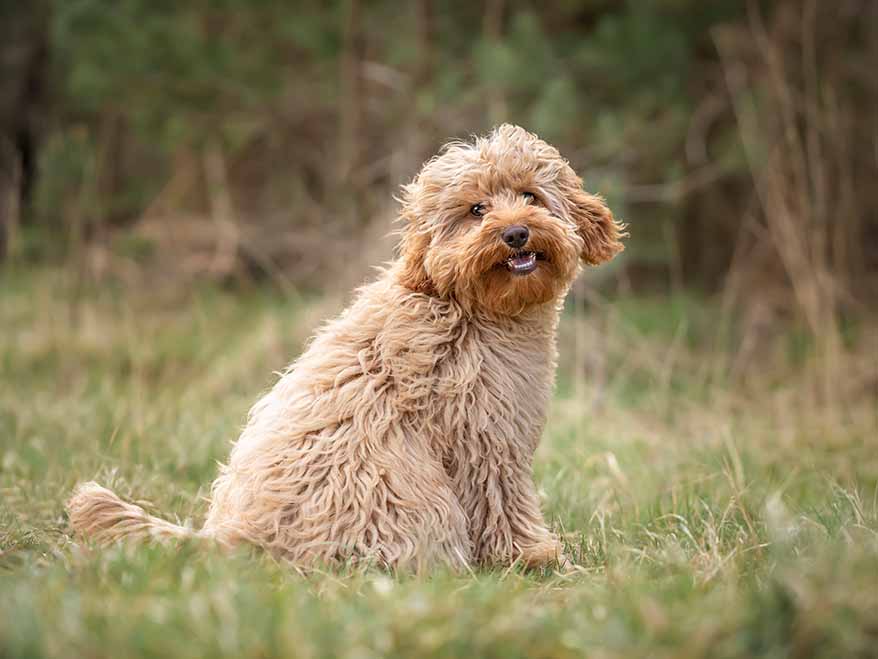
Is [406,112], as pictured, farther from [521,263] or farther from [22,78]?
[521,263]

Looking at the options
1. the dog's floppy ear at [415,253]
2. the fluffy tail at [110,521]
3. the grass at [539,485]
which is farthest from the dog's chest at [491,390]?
the fluffy tail at [110,521]

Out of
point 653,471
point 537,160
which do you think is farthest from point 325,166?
point 537,160

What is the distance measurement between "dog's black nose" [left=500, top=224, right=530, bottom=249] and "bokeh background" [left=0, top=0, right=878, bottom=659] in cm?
117

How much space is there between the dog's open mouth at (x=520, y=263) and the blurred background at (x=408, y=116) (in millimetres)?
4126

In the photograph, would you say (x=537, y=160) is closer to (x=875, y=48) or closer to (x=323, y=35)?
(x=323, y=35)

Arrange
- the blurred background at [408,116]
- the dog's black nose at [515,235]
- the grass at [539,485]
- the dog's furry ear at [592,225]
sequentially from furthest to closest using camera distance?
the blurred background at [408,116] < the dog's furry ear at [592,225] < the dog's black nose at [515,235] < the grass at [539,485]

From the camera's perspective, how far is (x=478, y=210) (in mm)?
3896

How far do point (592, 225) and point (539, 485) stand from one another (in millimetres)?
1550

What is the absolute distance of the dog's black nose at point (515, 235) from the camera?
369 centimetres

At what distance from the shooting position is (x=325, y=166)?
1304 centimetres

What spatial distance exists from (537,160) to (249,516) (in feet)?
5.66

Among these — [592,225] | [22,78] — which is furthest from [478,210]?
[22,78]

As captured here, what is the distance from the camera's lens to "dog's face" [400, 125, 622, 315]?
147 inches

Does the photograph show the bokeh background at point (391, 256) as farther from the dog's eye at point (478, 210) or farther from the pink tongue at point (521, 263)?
the dog's eye at point (478, 210)
